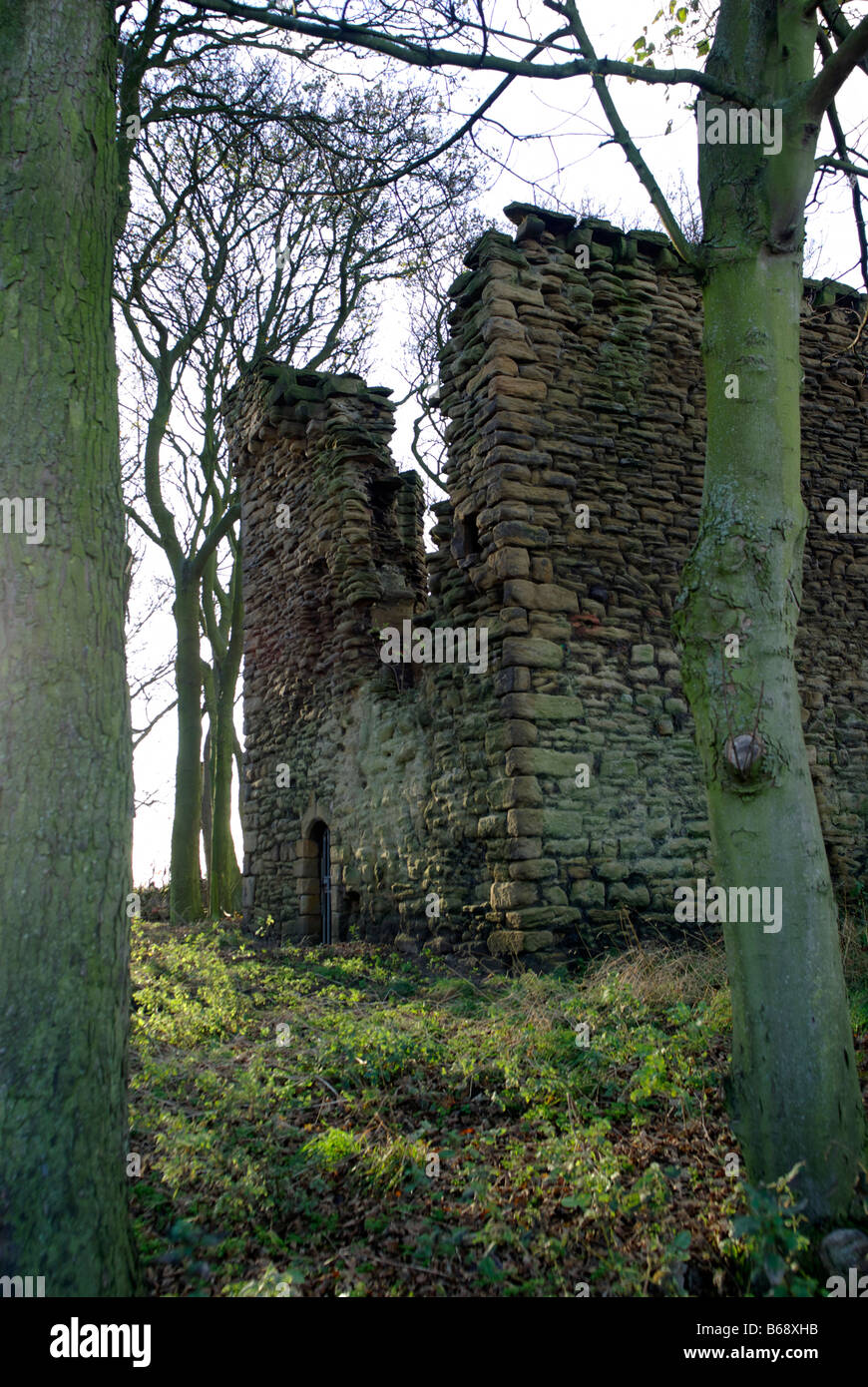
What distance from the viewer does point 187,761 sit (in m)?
13.1

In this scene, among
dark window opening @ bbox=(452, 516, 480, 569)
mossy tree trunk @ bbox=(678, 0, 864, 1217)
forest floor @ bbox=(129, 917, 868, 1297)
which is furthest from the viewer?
dark window opening @ bbox=(452, 516, 480, 569)

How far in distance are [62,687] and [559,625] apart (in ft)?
17.0

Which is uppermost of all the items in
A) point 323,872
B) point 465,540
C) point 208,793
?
point 465,540

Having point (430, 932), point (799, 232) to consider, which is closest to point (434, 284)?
point (430, 932)

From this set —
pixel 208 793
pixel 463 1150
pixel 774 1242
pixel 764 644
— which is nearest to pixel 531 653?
pixel 764 644

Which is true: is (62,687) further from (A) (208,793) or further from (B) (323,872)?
(A) (208,793)

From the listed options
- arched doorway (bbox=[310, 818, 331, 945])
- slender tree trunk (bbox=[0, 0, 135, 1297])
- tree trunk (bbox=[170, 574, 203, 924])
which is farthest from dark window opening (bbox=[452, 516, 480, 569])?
tree trunk (bbox=[170, 574, 203, 924])

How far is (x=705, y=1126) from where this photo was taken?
400cm

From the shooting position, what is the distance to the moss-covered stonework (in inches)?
285

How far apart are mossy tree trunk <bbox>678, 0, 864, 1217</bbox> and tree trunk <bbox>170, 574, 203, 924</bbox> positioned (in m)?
10.2

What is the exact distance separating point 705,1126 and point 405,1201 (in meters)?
1.33

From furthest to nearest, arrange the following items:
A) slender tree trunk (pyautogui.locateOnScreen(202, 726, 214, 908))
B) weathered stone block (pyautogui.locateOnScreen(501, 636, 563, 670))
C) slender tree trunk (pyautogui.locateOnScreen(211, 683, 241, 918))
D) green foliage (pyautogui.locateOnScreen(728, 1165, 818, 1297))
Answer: slender tree trunk (pyautogui.locateOnScreen(202, 726, 214, 908)) → slender tree trunk (pyautogui.locateOnScreen(211, 683, 241, 918)) → weathered stone block (pyautogui.locateOnScreen(501, 636, 563, 670)) → green foliage (pyautogui.locateOnScreen(728, 1165, 818, 1297))

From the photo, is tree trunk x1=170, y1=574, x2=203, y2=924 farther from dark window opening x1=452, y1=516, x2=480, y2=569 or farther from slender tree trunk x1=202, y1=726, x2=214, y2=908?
dark window opening x1=452, y1=516, x2=480, y2=569

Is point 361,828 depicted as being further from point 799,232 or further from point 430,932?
point 799,232
